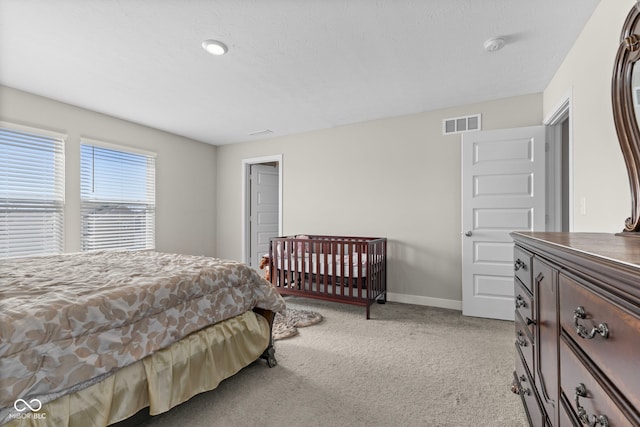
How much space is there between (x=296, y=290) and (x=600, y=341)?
318 centimetres

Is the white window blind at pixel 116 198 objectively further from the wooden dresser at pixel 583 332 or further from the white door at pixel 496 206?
the wooden dresser at pixel 583 332

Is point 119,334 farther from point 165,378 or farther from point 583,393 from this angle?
point 583,393

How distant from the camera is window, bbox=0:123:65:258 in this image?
2.93 meters

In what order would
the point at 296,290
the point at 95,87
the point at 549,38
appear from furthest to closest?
the point at 296,290 → the point at 95,87 → the point at 549,38

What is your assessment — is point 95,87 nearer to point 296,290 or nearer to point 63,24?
point 63,24

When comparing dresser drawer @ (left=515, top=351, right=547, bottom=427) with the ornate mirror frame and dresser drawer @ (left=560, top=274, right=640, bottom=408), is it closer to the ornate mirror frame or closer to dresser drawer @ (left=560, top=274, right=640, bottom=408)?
dresser drawer @ (left=560, top=274, right=640, bottom=408)

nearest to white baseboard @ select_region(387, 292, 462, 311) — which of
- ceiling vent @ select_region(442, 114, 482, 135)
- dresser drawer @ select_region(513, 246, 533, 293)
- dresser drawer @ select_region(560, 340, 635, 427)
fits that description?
ceiling vent @ select_region(442, 114, 482, 135)

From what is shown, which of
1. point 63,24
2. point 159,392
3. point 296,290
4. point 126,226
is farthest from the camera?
point 126,226

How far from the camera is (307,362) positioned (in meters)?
2.23

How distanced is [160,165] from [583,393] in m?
4.91

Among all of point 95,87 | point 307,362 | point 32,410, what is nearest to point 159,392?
point 32,410

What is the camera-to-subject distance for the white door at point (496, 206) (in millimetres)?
2994

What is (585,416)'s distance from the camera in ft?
2.46

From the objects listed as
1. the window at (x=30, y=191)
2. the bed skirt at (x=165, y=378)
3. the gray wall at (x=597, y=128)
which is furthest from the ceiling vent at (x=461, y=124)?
the window at (x=30, y=191)
